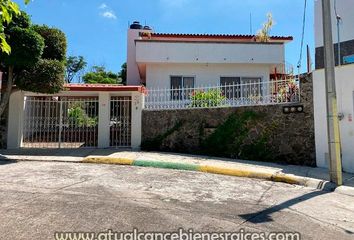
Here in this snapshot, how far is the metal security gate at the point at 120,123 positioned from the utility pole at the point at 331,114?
8.13m

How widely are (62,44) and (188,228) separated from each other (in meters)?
10.6

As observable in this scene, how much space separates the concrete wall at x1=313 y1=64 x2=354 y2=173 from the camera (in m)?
10.5

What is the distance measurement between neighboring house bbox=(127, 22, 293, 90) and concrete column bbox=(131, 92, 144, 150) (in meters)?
4.39

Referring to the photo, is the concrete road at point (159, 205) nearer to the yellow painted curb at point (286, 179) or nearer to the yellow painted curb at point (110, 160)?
the yellow painted curb at point (286, 179)

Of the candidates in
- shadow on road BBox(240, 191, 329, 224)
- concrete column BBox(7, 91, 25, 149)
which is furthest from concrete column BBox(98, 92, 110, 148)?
shadow on road BBox(240, 191, 329, 224)

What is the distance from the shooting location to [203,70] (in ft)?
63.2

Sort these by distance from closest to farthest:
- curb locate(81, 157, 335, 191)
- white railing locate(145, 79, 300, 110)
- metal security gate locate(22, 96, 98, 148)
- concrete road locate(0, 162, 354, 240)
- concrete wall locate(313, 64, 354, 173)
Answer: concrete road locate(0, 162, 354, 240) < curb locate(81, 157, 335, 191) < concrete wall locate(313, 64, 354, 173) < white railing locate(145, 79, 300, 110) < metal security gate locate(22, 96, 98, 148)

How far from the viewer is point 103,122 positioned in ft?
48.2

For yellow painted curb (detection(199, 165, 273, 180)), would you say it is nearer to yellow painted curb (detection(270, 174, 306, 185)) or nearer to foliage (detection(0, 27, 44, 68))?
yellow painted curb (detection(270, 174, 306, 185))

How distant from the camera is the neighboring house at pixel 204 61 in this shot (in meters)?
18.5

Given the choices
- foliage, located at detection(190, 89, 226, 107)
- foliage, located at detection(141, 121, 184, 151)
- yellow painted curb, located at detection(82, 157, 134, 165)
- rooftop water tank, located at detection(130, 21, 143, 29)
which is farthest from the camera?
rooftop water tank, located at detection(130, 21, 143, 29)

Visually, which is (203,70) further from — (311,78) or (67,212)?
(67,212)

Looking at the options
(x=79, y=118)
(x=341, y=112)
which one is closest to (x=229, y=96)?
(x=341, y=112)

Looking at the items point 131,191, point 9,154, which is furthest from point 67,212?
point 9,154
